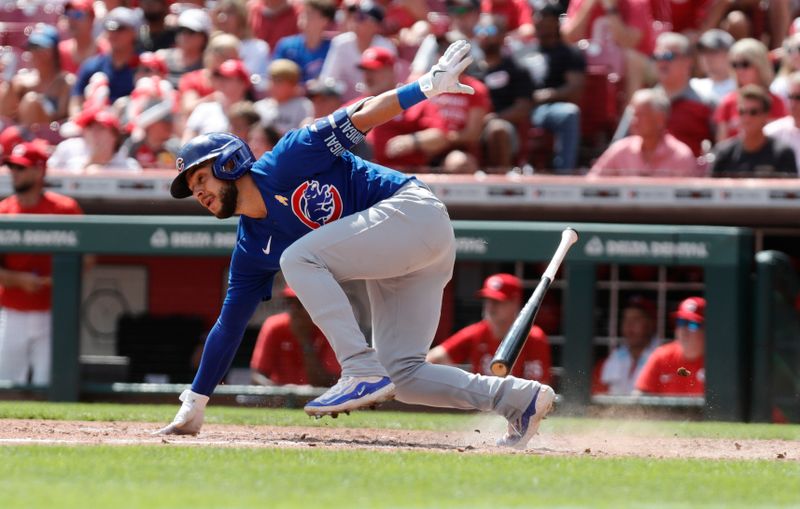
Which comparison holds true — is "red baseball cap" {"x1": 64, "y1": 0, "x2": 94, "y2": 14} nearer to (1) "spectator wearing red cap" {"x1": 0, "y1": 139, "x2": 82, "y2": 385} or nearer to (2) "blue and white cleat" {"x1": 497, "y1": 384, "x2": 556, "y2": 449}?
(1) "spectator wearing red cap" {"x1": 0, "y1": 139, "x2": 82, "y2": 385}

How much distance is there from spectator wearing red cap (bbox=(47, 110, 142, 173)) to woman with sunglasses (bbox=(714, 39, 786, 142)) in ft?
13.8

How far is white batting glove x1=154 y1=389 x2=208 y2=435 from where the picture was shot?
5867mm

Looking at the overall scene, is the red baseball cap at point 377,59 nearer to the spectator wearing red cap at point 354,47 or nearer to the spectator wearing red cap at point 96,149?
the spectator wearing red cap at point 354,47

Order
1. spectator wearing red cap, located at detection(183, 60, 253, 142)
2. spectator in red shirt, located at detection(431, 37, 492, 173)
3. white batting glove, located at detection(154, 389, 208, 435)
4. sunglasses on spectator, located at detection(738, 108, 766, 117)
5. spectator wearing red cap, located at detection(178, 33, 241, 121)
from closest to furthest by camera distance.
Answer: white batting glove, located at detection(154, 389, 208, 435), sunglasses on spectator, located at detection(738, 108, 766, 117), spectator in red shirt, located at detection(431, 37, 492, 173), spectator wearing red cap, located at detection(183, 60, 253, 142), spectator wearing red cap, located at detection(178, 33, 241, 121)

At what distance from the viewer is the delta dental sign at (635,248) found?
8562 mm

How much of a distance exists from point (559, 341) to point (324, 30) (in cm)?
412

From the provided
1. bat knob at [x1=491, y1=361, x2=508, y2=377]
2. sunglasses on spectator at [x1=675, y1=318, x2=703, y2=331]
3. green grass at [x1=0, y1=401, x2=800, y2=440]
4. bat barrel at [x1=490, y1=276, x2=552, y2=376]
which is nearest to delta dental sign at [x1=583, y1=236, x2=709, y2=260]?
sunglasses on spectator at [x1=675, y1=318, x2=703, y2=331]

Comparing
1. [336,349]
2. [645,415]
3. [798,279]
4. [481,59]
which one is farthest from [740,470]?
[481,59]

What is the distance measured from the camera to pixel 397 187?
18.6 ft

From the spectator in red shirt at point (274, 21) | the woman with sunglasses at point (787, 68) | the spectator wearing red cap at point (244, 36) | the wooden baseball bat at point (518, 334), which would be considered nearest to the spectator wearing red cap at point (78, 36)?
the spectator wearing red cap at point (244, 36)

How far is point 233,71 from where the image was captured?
10820 mm

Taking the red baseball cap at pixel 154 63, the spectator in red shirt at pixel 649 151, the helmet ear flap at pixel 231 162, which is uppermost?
the red baseball cap at pixel 154 63

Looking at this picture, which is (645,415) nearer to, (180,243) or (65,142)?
(180,243)

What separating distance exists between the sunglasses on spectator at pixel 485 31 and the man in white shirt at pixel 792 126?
2.24 meters
